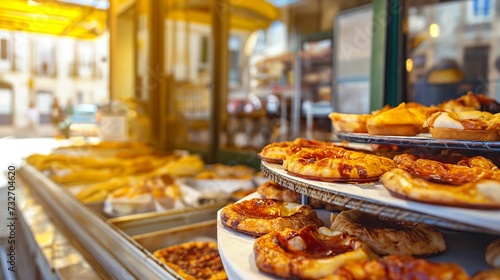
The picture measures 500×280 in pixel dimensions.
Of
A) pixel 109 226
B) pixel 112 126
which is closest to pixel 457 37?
pixel 112 126

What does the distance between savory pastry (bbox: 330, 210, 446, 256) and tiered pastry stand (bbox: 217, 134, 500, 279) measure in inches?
1.4

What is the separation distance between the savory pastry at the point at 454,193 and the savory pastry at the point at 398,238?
202mm

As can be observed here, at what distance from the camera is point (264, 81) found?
4.50 m

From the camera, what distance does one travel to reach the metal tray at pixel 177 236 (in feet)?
6.33

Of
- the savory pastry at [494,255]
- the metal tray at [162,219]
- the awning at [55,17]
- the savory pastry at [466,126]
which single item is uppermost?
the awning at [55,17]

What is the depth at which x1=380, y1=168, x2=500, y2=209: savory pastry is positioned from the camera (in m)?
0.61

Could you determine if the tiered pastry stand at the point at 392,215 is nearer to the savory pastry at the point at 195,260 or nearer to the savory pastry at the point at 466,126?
the savory pastry at the point at 466,126

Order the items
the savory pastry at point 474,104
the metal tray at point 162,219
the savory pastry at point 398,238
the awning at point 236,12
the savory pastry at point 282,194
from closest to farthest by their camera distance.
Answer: the savory pastry at point 398,238
the savory pastry at point 282,194
the savory pastry at point 474,104
the metal tray at point 162,219
the awning at point 236,12

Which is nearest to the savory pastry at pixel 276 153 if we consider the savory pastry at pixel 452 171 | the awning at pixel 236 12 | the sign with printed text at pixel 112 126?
the savory pastry at pixel 452 171

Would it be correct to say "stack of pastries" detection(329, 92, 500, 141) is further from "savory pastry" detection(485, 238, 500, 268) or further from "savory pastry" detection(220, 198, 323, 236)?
"savory pastry" detection(220, 198, 323, 236)

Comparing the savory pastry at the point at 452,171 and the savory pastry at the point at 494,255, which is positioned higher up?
the savory pastry at the point at 452,171

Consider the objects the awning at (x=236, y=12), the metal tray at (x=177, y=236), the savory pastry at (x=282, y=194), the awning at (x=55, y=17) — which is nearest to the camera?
the savory pastry at (x=282, y=194)

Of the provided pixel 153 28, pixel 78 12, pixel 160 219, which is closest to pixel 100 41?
pixel 153 28

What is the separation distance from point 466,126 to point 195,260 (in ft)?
4.12
